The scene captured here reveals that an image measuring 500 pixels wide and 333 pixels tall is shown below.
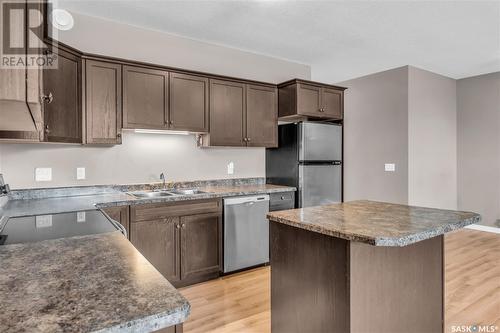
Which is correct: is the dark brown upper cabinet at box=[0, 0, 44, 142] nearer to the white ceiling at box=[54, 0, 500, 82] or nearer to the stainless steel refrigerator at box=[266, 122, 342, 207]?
the white ceiling at box=[54, 0, 500, 82]

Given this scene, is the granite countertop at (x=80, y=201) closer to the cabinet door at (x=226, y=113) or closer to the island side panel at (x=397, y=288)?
the cabinet door at (x=226, y=113)

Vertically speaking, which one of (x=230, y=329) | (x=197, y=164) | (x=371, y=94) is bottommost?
(x=230, y=329)

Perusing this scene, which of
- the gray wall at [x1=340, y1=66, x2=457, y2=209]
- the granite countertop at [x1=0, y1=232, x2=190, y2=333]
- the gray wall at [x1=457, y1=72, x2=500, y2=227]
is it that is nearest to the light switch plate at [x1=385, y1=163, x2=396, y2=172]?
the gray wall at [x1=340, y1=66, x2=457, y2=209]

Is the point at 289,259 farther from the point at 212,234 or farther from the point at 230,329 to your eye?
the point at 212,234

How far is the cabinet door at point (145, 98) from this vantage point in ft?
9.30

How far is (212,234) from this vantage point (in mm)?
2980

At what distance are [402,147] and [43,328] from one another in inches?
188

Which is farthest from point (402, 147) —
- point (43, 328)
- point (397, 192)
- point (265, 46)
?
point (43, 328)

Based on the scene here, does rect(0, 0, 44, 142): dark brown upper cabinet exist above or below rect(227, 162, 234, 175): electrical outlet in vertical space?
above

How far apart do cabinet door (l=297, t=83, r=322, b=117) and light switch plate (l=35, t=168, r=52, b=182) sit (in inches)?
105

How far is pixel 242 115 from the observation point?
138 inches

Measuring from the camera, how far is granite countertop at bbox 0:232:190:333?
63 centimetres

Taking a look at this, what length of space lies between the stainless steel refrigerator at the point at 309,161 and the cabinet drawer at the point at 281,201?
0.08 meters

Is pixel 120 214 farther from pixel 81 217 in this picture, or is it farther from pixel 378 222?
pixel 378 222
